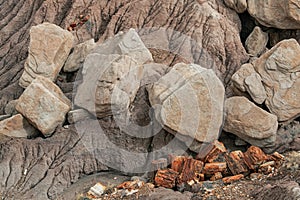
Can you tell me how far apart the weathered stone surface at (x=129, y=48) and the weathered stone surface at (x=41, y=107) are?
4.72 ft

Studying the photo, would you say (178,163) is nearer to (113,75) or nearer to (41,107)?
(113,75)

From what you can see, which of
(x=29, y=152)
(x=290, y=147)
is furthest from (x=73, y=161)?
(x=290, y=147)

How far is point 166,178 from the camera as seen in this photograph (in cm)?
915

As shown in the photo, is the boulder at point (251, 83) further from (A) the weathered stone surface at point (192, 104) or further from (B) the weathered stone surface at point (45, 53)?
(B) the weathered stone surface at point (45, 53)

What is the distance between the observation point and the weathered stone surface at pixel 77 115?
1012cm

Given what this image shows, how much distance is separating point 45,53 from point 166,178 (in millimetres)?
3846

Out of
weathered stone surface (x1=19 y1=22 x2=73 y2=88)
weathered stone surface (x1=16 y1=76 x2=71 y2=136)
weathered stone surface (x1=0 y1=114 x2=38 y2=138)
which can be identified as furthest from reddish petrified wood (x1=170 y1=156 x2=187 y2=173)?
weathered stone surface (x1=19 y1=22 x2=73 y2=88)

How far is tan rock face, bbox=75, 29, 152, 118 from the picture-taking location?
9.82 metres

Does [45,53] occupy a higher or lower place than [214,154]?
higher

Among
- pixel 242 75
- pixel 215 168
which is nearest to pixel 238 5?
pixel 242 75

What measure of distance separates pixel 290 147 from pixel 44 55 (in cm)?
546

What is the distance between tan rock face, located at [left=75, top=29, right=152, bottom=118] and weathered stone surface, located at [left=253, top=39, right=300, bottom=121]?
8.07 ft

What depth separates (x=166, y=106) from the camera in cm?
977

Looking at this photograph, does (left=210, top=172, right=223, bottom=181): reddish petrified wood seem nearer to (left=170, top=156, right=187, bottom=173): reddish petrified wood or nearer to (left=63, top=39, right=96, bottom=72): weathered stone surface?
(left=170, top=156, right=187, bottom=173): reddish petrified wood
